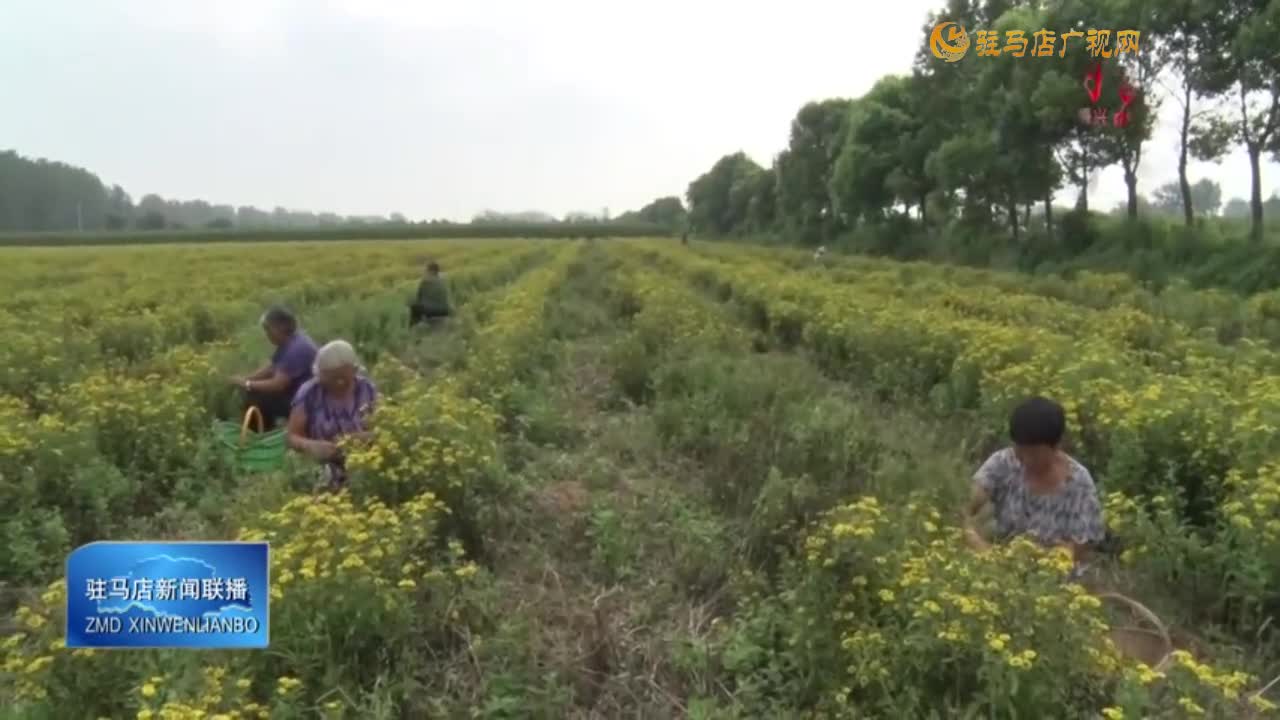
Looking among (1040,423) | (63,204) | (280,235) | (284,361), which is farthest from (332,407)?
(63,204)

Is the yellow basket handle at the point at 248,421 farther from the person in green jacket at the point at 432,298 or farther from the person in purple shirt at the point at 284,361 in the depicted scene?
the person in green jacket at the point at 432,298

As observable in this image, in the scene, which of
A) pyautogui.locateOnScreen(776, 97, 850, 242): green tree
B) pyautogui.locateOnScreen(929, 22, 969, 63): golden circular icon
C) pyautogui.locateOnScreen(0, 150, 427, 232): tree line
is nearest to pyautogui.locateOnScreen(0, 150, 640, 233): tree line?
pyautogui.locateOnScreen(0, 150, 427, 232): tree line

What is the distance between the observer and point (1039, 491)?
4656mm

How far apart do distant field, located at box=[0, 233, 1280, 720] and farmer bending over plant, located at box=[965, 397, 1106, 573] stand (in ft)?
1.26

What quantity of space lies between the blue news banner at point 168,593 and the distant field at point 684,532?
0.31 metres

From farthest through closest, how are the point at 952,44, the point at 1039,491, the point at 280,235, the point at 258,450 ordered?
the point at 280,235 < the point at 952,44 < the point at 258,450 < the point at 1039,491

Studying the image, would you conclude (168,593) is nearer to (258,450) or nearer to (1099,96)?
(258,450)

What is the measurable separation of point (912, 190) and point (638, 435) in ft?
124

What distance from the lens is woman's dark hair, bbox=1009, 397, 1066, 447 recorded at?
4391mm

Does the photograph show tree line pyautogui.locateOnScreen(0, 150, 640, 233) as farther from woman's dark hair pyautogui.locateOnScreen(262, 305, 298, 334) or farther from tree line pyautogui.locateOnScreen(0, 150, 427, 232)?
woman's dark hair pyautogui.locateOnScreen(262, 305, 298, 334)

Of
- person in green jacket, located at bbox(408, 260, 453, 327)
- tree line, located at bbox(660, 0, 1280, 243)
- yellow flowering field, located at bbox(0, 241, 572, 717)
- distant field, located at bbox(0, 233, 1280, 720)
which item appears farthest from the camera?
tree line, located at bbox(660, 0, 1280, 243)

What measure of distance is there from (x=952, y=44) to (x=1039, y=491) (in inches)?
1387

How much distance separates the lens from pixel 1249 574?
452cm

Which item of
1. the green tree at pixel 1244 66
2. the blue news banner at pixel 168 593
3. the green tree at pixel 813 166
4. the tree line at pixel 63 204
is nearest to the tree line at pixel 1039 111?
the green tree at pixel 1244 66
